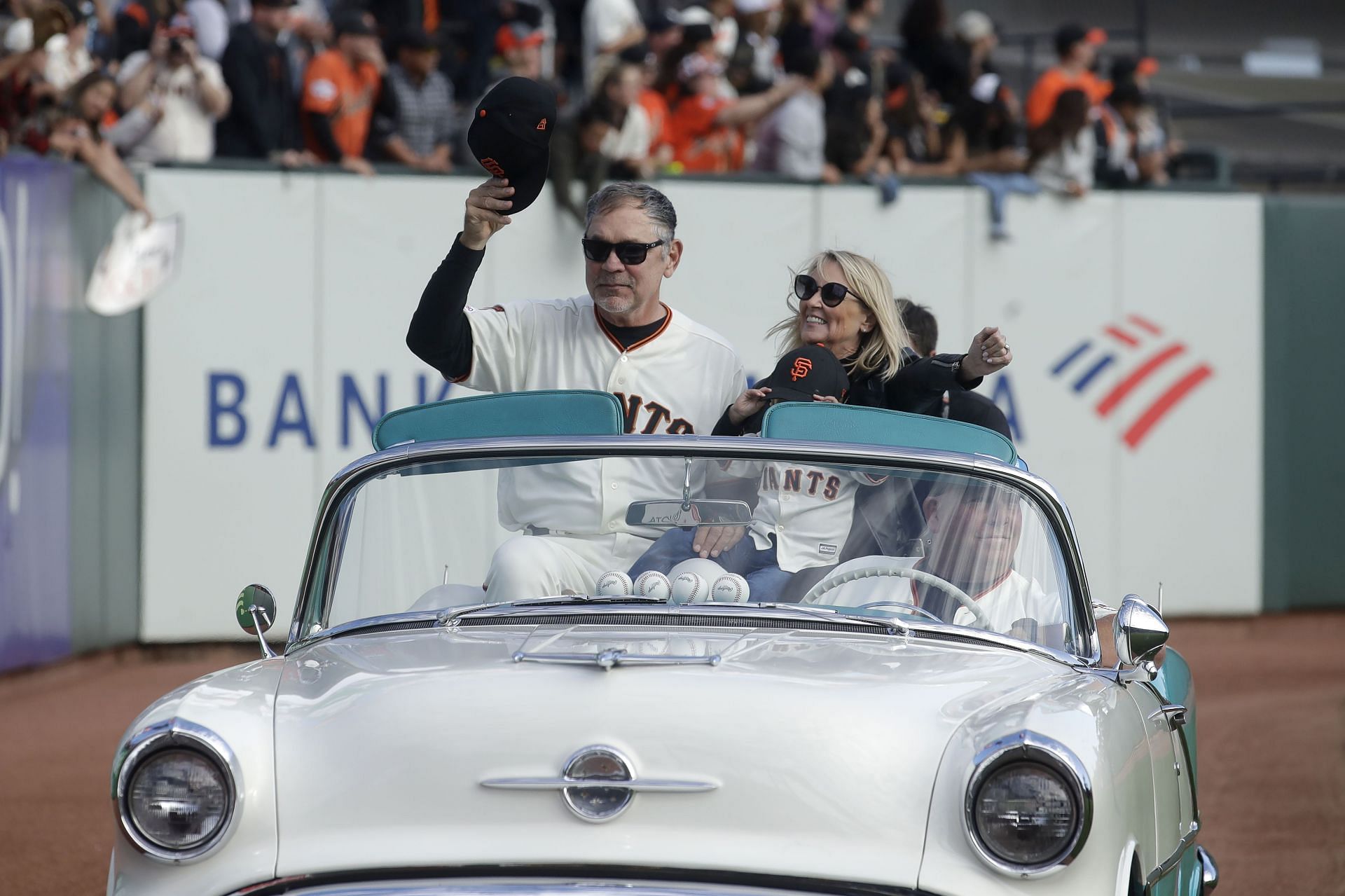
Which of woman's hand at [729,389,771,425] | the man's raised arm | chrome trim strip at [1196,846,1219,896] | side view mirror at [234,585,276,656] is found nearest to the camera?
side view mirror at [234,585,276,656]

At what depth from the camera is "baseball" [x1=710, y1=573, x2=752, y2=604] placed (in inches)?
140

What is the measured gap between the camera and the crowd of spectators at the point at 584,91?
9.86 m

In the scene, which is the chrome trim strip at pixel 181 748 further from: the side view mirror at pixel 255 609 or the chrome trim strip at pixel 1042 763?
the chrome trim strip at pixel 1042 763

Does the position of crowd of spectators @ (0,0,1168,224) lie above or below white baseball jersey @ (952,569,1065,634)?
above

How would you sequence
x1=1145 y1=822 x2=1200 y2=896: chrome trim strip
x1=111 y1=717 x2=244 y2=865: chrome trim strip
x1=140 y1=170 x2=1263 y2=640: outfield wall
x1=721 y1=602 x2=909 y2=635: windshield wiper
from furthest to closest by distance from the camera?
x1=140 y1=170 x2=1263 y2=640: outfield wall
x1=721 y1=602 x2=909 y2=635: windshield wiper
x1=1145 y1=822 x2=1200 y2=896: chrome trim strip
x1=111 y1=717 x2=244 y2=865: chrome trim strip

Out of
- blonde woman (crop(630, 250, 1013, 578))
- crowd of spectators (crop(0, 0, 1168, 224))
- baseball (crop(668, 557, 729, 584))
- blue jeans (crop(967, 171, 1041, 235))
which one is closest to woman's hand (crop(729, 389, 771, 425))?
blonde woman (crop(630, 250, 1013, 578))

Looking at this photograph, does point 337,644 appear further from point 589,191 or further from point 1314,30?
point 1314,30

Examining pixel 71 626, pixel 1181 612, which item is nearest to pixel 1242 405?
pixel 1181 612

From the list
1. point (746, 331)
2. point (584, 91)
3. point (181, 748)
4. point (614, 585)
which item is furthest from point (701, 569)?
point (584, 91)

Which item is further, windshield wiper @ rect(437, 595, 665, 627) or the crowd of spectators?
the crowd of spectators

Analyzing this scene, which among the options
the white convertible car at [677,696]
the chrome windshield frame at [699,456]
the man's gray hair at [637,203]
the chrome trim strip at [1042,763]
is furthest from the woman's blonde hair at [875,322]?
the chrome trim strip at [1042,763]

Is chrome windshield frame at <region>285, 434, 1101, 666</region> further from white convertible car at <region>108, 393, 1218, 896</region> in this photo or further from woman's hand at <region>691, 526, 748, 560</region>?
woman's hand at <region>691, 526, 748, 560</region>

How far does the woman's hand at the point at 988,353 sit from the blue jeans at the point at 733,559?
1.03 m

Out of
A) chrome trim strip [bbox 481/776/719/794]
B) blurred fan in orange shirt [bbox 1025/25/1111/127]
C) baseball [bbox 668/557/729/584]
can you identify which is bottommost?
chrome trim strip [bbox 481/776/719/794]
